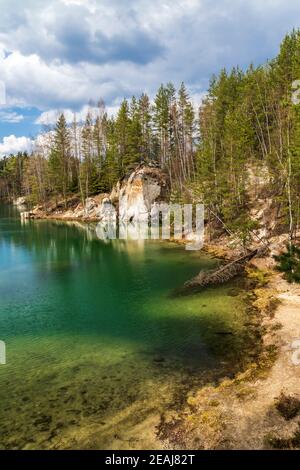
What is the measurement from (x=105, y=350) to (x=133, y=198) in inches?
2398

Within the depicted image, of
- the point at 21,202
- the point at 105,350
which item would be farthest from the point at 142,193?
the point at 21,202

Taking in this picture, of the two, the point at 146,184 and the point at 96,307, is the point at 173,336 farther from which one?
the point at 146,184

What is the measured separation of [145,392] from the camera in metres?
15.2

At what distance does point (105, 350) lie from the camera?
19.6m

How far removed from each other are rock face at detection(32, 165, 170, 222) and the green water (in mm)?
39261

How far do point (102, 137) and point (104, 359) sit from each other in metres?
88.7

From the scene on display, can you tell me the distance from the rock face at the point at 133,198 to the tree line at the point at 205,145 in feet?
10.7

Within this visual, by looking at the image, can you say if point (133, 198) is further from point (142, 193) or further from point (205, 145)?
point (205, 145)

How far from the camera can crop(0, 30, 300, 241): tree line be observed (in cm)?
4251

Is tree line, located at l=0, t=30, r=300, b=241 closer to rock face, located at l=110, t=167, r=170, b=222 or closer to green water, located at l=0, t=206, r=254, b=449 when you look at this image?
rock face, located at l=110, t=167, r=170, b=222

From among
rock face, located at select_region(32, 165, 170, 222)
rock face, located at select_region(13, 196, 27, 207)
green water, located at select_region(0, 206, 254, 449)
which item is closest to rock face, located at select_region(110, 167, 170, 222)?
rock face, located at select_region(32, 165, 170, 222)

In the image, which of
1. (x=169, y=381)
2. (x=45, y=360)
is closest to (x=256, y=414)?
(x=169, y=381)

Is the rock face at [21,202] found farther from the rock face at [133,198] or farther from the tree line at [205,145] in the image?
the rock face at [133,198]

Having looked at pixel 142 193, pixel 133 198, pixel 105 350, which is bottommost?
pixel 105 350
